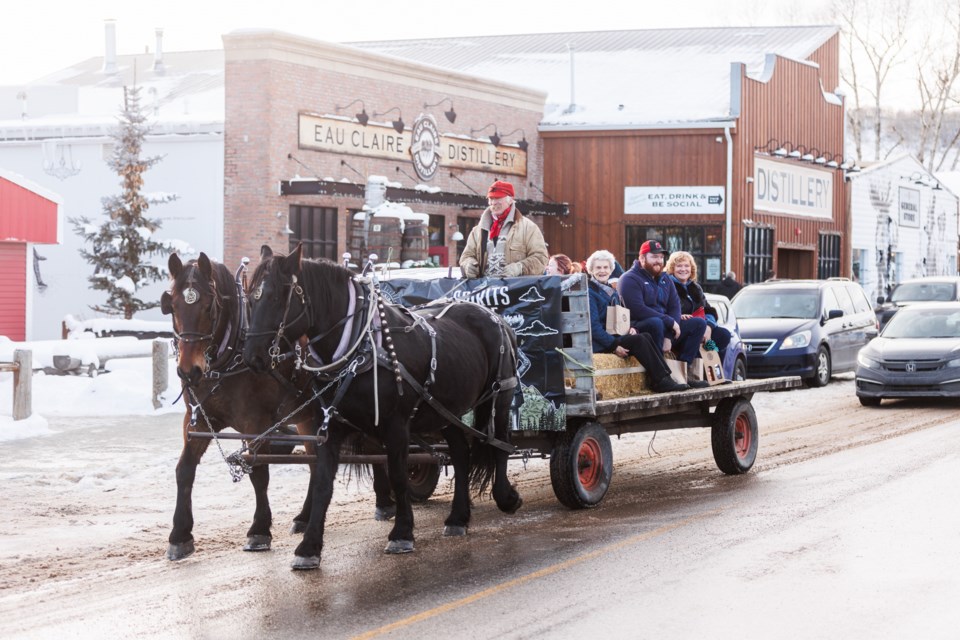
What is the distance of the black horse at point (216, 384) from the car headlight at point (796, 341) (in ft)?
50.3

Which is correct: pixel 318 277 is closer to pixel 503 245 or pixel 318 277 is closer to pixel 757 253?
pixel 503 245

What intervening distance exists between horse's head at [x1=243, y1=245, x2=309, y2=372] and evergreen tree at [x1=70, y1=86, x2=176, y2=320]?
1779cm

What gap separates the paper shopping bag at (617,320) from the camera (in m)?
11.9

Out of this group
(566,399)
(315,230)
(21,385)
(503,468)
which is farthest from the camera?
(315,230)

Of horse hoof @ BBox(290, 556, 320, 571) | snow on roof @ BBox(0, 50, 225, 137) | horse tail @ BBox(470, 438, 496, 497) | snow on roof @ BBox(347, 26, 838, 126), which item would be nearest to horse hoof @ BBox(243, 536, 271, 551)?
horse hoof @ BBox(290, 556, 320, 571)

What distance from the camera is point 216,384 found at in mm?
8945

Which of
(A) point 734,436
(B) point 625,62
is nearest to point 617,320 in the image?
(A) point 734,436

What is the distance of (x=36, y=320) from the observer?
2864 centimetres

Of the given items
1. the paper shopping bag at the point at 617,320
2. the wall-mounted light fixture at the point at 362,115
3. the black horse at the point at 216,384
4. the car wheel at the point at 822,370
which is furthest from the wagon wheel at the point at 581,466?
the wall-mounted light fixture at the point at 362,115

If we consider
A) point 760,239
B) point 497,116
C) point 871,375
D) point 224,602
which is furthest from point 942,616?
point 760,239

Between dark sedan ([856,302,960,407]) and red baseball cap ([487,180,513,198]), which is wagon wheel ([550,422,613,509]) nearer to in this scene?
red baseball cap ([487,180,513,198])

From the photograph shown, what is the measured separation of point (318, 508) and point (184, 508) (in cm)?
106

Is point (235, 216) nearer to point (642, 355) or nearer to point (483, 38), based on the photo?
point (642, 355)

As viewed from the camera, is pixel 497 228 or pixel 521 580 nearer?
pixel 521 580
